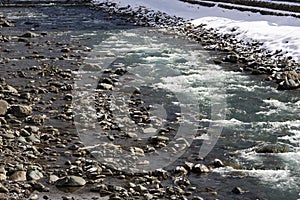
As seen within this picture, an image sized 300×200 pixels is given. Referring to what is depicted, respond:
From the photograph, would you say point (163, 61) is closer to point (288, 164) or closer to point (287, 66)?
point (287, 66)

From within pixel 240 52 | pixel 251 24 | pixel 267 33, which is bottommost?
pixel 240 52

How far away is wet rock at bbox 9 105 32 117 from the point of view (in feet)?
35.8

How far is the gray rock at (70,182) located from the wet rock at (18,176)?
0.52 metres

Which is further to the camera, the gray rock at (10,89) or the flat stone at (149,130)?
the gray rock at (10,89)

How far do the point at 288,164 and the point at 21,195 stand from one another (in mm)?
4499

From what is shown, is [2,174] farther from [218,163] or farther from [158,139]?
[218,163]

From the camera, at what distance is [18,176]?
7.86 metres

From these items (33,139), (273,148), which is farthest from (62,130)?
(273,148)

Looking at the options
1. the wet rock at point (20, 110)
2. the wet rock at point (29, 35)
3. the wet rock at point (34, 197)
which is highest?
Result: the wet rock at point (29, 35)

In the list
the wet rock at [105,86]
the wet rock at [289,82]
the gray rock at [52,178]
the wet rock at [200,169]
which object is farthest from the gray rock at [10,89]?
the wet rock at [289,82]

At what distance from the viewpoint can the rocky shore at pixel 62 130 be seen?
7.75 metres

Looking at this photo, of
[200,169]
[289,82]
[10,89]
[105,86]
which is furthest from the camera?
[289,82]

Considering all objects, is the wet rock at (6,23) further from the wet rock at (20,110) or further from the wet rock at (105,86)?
the wet rock at (20,110)

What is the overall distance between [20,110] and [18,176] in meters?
3.32
